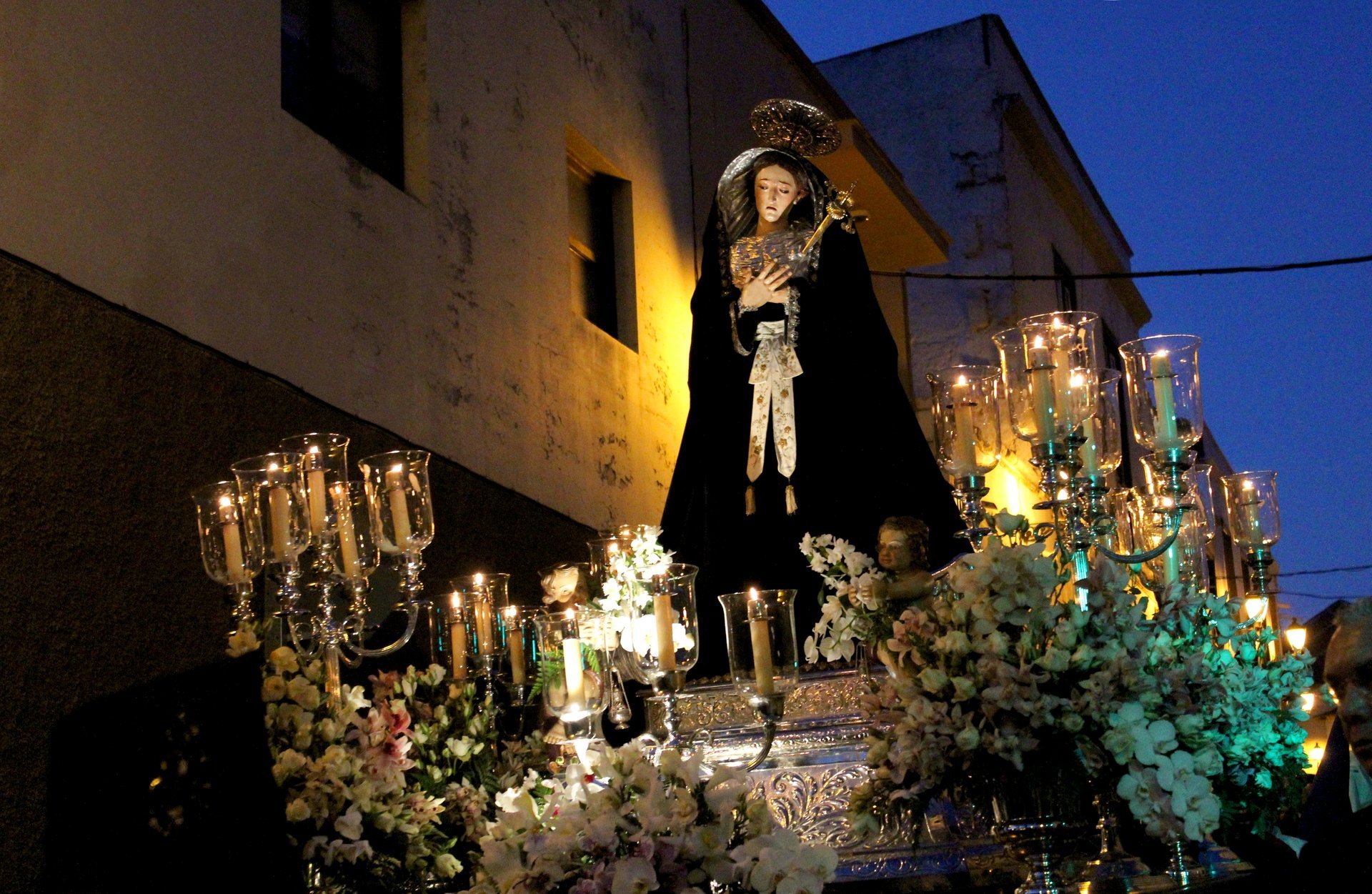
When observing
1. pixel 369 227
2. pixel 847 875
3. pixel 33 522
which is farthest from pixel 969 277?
pixel 33 522

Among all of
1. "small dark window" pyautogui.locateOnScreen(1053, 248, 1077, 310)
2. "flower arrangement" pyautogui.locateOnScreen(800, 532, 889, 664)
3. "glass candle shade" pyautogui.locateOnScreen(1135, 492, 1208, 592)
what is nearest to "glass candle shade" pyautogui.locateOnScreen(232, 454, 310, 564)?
"flower arrangement" pyautogui.locateOnScreen(800, 532, 889, 664)

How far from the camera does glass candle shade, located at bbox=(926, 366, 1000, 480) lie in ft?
14.4

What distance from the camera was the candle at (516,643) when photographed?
4.68 meters

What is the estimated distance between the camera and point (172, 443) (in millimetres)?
4336

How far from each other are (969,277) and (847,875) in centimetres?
957

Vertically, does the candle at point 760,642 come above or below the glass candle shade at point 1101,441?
below

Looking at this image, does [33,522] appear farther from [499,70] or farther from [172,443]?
[499,70]

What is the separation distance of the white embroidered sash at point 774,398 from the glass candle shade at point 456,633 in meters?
1.98

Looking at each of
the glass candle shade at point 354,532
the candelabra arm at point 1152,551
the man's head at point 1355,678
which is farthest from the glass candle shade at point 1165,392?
the glass candle shade at point 354,532

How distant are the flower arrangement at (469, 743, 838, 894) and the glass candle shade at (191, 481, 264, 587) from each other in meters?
1.11

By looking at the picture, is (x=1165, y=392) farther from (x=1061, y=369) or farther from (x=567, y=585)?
(x=567, y=585)

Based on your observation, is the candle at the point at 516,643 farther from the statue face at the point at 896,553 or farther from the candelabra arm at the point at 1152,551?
the candelabra arm at the point at 1152,551

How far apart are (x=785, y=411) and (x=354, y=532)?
251cm

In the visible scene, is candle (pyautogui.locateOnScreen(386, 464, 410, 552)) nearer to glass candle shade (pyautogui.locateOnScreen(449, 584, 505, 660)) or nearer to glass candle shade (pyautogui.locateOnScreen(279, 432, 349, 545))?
glass candle shade (pyautogui.locateOnScreen(279, 432, 349, 545))
